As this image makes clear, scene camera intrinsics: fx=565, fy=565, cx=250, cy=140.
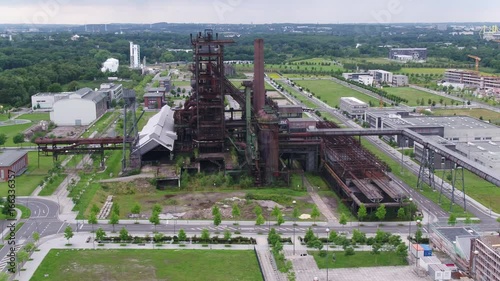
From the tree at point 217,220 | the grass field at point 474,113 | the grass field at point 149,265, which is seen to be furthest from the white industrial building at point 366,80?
the grass field at point 149,265

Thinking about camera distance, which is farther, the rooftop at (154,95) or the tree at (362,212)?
the rooftop at (154,95)

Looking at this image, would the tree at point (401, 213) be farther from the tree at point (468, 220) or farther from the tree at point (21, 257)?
the tree at point (21, 257)

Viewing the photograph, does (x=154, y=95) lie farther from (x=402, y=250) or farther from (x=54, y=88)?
(x=402, y=250)

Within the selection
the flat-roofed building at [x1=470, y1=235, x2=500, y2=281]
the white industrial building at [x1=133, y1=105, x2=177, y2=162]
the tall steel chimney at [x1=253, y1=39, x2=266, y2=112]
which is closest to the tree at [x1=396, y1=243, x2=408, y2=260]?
the flat-roofed building at [x1=470, y1=235, x2=500, y2=281]

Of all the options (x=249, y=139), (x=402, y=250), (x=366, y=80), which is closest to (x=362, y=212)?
(x=402, y=250)

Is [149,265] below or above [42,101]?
below

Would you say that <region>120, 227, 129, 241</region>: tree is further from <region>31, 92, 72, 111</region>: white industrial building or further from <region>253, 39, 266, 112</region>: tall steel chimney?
<region>31, 92, 72, 111</region>: white industrial building
